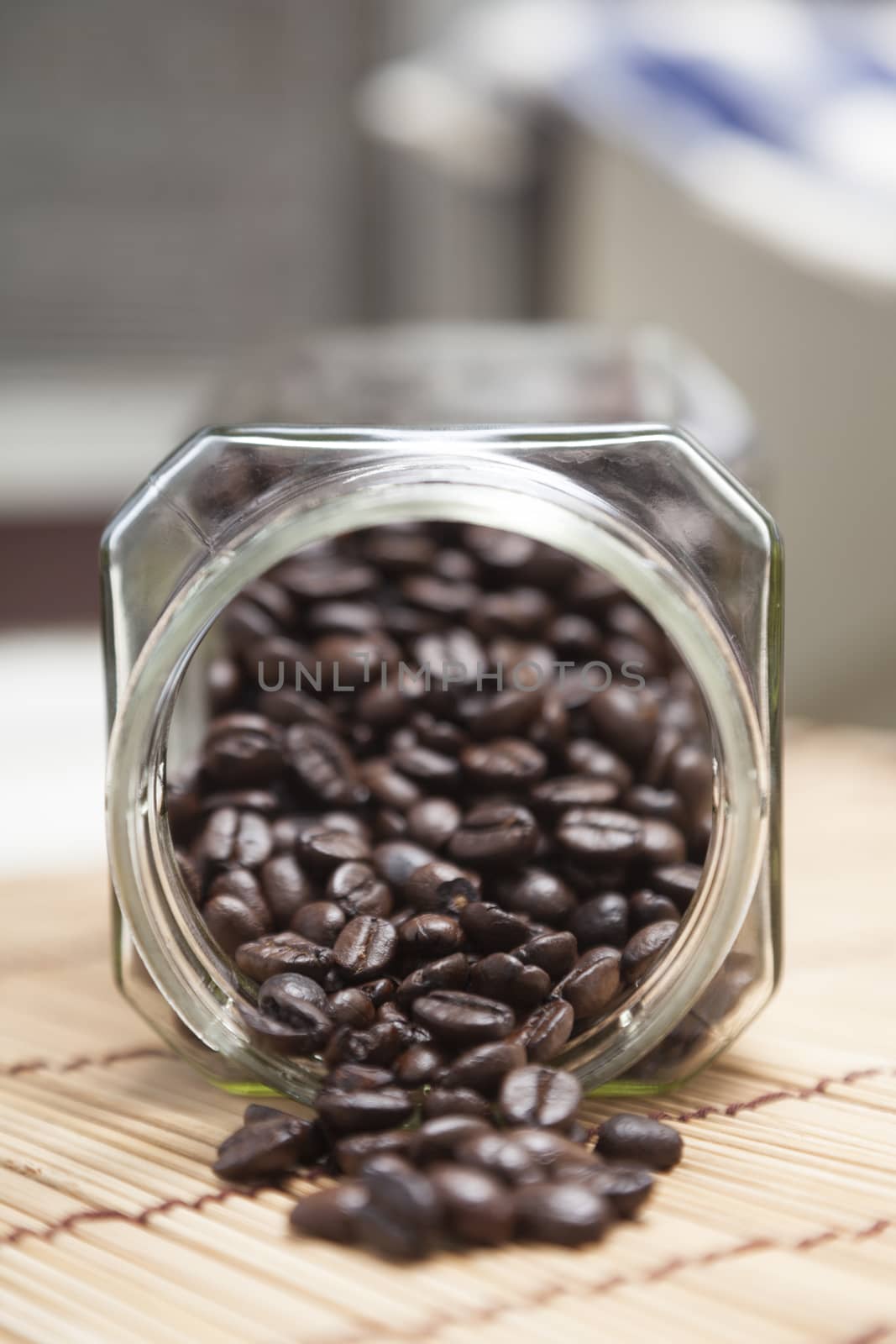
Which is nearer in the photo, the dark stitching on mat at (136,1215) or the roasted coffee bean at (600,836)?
the dark stitching on mat at (136,1215)

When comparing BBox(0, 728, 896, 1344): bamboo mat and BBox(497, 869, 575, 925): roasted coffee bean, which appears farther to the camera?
BBox(497, 869, 575, 925): roasted coffee bean

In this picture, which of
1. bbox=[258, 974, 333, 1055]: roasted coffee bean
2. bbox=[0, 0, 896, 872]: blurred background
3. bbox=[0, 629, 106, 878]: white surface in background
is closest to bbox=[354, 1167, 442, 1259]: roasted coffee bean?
bbox=[258, 974, 333, 1055]: roasted coffee bean

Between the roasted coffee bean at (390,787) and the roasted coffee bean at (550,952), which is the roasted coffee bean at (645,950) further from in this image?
the roasted coffee bean at (390,787)

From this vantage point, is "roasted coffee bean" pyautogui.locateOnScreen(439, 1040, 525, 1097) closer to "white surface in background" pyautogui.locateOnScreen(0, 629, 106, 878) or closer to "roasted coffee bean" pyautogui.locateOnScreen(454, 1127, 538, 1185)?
"roasted coffee bean" pyautogui.locateOnScreen(454, 1127, 538, 1185)

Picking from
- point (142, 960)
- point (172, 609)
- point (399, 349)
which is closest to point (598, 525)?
point (172, 609)

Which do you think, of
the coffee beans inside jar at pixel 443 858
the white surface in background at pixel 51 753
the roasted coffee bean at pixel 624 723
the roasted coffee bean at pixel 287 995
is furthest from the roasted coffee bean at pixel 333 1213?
the white surface in background at pixel 51 753

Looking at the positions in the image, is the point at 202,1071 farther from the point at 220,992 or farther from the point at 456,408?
the point at 456,408

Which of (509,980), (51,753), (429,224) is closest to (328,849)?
(509,980)
